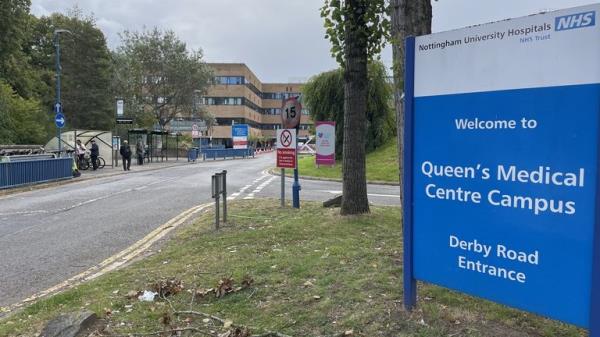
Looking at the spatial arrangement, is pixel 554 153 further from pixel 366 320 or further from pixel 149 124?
pixel 149 124

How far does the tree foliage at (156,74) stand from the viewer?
50562 millimetres

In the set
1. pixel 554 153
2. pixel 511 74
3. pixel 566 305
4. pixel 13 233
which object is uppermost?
pixel 511 74

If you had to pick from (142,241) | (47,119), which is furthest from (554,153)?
(47,119)

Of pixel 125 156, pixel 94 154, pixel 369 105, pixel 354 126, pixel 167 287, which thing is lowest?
pixel 167 287

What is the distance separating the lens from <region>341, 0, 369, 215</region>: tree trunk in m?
8.79

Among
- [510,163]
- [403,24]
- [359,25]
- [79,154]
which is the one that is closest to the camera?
[510,163]

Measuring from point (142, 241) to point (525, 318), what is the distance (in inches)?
262

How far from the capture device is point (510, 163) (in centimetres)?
318

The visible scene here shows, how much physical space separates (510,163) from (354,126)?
5.87 meters

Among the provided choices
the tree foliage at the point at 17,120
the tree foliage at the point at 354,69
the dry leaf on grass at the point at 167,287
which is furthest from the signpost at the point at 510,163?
the tree foliage at the point at 17,120

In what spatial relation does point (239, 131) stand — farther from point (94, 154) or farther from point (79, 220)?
point (79, 220)

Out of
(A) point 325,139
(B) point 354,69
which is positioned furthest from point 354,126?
(A) point 325,139

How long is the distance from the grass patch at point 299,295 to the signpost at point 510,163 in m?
0.45

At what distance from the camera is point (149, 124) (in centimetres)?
5369
